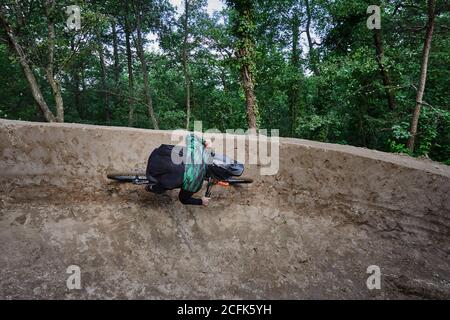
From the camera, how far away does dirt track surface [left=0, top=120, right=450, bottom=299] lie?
3453 millimetres

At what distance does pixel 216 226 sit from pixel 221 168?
39.9 inches

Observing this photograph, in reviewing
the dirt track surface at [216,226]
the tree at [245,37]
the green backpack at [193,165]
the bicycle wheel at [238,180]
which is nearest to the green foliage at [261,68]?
the tree at [245,37]

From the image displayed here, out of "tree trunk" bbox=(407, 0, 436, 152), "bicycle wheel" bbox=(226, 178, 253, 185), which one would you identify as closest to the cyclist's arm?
"bicycle wheel" bbox=(226, 178, 253, 185)

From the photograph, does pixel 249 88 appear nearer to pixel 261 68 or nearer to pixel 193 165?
pixel 261 68

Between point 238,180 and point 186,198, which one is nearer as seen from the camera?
point 186,198

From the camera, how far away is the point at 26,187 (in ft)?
14.4

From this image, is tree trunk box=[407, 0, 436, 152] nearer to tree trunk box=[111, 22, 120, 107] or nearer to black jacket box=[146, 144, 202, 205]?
black jacket box=[146, 144, 202, 205]

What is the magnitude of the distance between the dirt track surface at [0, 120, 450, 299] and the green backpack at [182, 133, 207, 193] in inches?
39.1

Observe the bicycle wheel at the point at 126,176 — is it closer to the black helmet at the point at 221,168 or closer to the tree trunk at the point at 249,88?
the black helmet at the point at 221,168

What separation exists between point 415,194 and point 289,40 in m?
17.3

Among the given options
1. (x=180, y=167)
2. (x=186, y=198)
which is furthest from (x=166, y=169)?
(x=186, y=198)

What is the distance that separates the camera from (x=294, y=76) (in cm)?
1384

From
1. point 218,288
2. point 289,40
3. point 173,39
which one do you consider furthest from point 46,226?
point 289,40
